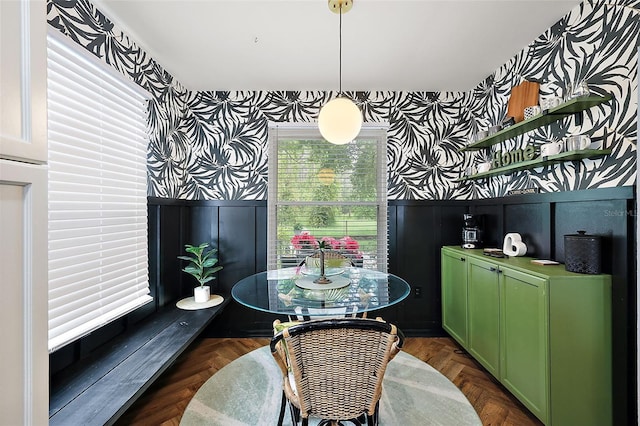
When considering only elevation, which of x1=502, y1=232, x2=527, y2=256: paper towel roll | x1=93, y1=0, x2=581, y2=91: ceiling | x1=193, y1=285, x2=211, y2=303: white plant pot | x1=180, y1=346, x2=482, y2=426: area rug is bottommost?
x1=180, y1=346, x2=482, y2=426: area rug

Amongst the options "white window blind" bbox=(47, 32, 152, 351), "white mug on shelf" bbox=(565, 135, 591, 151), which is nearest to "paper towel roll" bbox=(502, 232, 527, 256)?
"white mug on shelf" bbox=(565, 135, 591, 151)

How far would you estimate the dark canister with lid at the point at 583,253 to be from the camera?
1.62 meters

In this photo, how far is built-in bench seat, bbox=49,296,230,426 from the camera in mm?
1342

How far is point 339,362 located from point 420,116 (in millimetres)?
2798

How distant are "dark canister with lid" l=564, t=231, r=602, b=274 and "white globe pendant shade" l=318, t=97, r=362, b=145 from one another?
5.15ft

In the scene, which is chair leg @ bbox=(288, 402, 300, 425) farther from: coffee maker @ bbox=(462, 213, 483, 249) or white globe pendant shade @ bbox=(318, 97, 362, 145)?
coffee maker @ bbox=(462, 213, 483, 249)

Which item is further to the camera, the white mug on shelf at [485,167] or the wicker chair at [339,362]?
the white mug on shelf at [485,167]

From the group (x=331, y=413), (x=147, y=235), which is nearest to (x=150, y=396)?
(x=147, y=235)

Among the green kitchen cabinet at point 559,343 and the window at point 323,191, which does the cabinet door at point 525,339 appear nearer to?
the green kitchen cabinet at point 559,343

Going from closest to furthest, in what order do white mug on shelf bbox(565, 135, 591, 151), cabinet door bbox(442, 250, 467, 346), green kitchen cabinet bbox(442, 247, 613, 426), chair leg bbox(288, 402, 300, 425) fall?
chair leg bbox(288, 402, 300, 425) < green kitchen cabinet bbox(442, 247, 613, 426) < white mug on shelf bbox(565, 135, 591, 151) < cabinet door bbox(442, 250, 467, 346)

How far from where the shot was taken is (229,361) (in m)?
2.52

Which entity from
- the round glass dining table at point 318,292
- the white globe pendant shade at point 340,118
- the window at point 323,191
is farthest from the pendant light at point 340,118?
the window at point 323,191

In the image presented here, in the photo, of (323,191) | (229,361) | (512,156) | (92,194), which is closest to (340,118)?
(323,191)

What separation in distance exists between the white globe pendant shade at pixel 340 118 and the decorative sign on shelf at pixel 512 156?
4.70 ft
